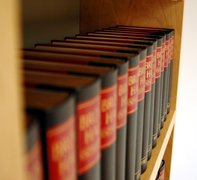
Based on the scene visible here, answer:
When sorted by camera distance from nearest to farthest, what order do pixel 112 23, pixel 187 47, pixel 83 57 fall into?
pixel 83 57
pixel 112 23
pixel 187 47

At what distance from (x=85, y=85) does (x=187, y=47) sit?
1284 millimetres

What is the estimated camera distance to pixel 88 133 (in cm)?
38

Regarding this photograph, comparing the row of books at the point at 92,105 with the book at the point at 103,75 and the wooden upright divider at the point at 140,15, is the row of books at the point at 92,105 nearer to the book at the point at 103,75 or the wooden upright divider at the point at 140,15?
the book at the point at 103,75

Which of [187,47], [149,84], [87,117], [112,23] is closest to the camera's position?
[87,117]

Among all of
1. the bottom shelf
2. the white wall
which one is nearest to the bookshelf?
the bottom shelf

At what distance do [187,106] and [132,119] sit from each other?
1122 millimetres

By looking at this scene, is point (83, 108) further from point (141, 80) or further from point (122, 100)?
point (141, 80)

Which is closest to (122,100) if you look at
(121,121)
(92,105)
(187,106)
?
(121,121)

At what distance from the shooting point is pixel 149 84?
2.38ft

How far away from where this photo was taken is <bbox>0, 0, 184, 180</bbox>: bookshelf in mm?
179

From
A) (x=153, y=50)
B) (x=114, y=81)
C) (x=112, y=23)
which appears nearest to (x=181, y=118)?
(x=112, y=23)

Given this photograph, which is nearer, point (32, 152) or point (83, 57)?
point (32, 152)

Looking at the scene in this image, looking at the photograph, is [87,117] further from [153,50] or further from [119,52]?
[153,50]

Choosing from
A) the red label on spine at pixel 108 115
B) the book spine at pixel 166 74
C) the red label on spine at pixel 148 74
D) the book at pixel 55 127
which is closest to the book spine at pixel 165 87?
the book spine at pixel 166 74
